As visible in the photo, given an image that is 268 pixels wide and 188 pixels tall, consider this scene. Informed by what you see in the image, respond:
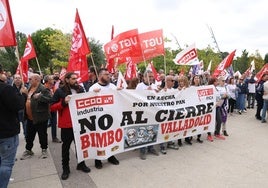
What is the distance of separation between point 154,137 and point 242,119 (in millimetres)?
5862

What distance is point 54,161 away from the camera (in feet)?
19.2

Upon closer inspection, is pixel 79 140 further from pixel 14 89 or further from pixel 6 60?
pixel 6 60

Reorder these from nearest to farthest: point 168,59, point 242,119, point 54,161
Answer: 1. point 54,161
2. point 242,119
3. point 168,59

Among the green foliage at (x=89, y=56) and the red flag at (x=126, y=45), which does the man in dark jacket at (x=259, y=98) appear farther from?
the green foliage at (x=89, y=56)

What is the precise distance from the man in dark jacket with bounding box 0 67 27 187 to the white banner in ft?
4.33

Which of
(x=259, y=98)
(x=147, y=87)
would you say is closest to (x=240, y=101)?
(x=259, y=98)

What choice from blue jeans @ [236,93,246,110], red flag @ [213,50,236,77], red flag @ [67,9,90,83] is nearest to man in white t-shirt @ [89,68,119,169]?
red flag @ [67,9,90,83]

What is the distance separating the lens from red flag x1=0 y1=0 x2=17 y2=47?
4309 mm

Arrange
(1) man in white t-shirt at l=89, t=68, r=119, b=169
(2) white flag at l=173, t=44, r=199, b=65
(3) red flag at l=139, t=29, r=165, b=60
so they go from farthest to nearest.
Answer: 1. (2) white flag at l=173, t=44, r=199, b=65
2. (3) red flag at l=139, t=29, r=165, b=60
3. (1) man in white t-shirt at l=89, t=68, r=119, b=169

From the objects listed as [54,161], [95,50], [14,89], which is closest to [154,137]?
[54,161]

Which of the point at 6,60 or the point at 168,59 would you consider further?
the point at 6,60

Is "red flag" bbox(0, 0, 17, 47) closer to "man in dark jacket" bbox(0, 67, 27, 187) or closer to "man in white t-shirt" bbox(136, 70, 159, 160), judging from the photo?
"man in dark jacket" bbox(0, 67, 27, 187)

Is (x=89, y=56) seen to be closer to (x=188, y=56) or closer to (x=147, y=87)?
(x=188, y=56)

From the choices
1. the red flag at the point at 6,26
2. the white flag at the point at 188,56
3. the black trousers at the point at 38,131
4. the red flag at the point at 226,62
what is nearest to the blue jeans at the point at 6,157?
the red flag at the point at 6,26
